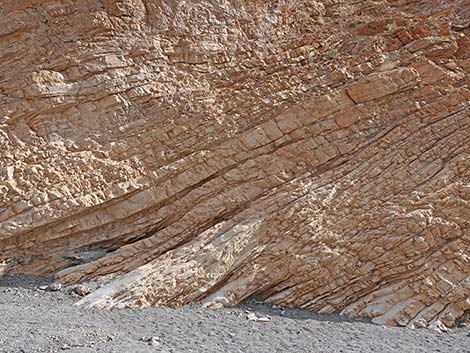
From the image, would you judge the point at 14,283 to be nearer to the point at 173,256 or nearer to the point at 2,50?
the point at 173,256

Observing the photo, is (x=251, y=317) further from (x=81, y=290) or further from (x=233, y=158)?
(x=233, y=158)

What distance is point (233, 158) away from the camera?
8.52m

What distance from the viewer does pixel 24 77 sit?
8148 mm

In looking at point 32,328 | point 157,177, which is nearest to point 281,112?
point 157,177

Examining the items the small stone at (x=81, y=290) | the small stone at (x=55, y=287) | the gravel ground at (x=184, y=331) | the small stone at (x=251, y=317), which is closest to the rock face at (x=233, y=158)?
the small stone at (x=55, y=287)

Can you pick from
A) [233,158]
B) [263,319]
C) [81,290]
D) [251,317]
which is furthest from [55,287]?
[233,158]

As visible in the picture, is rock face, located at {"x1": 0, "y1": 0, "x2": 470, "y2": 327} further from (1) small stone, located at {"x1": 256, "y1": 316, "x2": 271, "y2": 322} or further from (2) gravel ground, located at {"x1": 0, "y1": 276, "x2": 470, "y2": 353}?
(1) small stone, located at {"x1": 256, "y1": 316, "x2": 271, "y2": 322}

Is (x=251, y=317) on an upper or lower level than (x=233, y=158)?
lower

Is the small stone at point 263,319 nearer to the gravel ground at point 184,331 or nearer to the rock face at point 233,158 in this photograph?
the gravel ground at point 184,331

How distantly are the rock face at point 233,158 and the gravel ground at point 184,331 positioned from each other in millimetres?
375

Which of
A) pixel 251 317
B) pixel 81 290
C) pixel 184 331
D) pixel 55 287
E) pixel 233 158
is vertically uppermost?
pixel 233 158

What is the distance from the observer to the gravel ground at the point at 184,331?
553 cm

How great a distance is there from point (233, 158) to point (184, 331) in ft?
11.3

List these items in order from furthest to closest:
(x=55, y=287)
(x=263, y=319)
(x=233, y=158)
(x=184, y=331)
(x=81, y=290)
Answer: (x=233, y=158) → (x=55, y=287) → (x=81, y=290) → (x=263, y=319) → (x=184, y=331)
